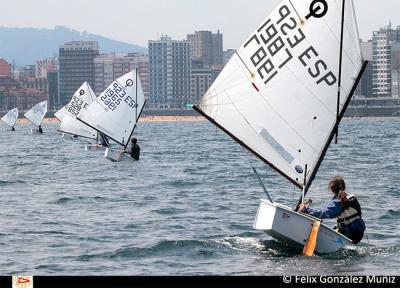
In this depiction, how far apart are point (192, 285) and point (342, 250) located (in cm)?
1063

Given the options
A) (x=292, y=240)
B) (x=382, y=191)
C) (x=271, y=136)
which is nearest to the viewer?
(x=292, y=240)

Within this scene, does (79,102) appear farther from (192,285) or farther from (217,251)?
(192,285)

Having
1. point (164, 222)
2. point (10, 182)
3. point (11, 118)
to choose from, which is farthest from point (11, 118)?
point (164, 222)

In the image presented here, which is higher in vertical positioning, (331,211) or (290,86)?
(290,86)

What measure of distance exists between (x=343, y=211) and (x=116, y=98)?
39.3 metres

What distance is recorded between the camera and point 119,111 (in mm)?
58562

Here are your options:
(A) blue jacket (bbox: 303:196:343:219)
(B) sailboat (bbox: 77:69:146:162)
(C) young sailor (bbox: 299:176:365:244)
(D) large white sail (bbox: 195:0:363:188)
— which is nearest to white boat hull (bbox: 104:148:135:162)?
(B) sailboat (bbox: 77:69:146:162)

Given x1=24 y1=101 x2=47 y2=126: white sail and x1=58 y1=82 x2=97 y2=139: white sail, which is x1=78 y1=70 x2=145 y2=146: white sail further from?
x1=24 y1=101 x2=47 y2=126: white sail

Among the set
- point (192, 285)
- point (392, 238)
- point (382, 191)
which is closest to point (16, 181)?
point (382, 191)

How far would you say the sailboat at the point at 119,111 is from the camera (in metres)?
58.0

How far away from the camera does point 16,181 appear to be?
4353 cm

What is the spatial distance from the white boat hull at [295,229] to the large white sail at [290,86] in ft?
4.71

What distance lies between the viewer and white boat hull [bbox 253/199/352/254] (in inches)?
816

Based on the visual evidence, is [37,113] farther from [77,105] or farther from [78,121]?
[78,121]
